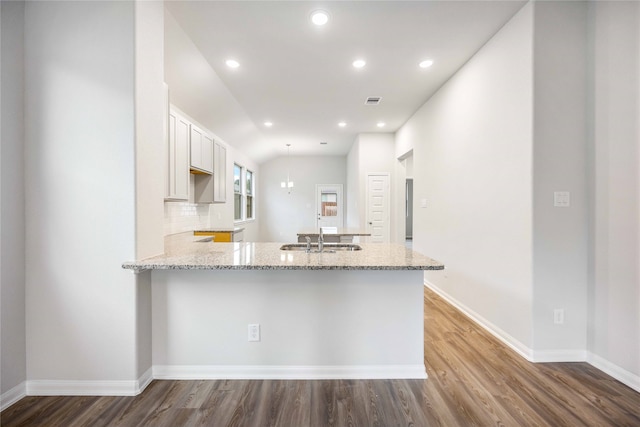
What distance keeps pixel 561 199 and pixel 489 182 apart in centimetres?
61

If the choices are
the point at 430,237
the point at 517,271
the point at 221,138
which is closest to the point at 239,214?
the point at 221,138

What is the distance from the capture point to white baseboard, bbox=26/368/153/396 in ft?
6.07

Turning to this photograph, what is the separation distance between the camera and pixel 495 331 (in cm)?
269

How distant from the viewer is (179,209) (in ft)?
13.6

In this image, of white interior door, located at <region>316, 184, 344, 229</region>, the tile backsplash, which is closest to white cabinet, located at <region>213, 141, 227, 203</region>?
the tile backsplash

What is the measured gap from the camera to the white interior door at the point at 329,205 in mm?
8938

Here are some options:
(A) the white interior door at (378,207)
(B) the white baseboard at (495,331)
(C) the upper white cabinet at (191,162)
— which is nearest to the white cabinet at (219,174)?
(C) the upper white cabinet at (191,162)

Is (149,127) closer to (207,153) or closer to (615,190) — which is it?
(207,153)

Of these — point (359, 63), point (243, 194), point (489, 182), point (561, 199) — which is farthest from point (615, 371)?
point (243, 194)

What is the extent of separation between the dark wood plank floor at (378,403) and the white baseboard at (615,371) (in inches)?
1.8

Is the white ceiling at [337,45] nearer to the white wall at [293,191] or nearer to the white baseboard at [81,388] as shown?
the white baseboard at [81,388]

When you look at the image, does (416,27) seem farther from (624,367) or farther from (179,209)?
(179,209)

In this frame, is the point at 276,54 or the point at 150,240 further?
the point at 276,54

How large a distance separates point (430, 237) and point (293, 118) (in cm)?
314
